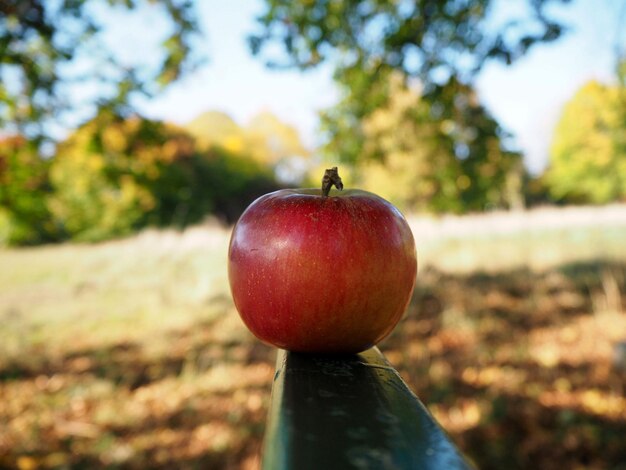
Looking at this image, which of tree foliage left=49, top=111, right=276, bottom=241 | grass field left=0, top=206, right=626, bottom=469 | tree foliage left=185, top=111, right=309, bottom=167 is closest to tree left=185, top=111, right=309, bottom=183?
tree foliage left=185, top=111, right=309, bottom=167

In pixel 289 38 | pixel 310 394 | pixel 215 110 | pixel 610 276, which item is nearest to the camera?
pixel 310 394

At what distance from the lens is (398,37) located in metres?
2.85

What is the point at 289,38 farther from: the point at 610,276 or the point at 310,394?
the point at 610,276

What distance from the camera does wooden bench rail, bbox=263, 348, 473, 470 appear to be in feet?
1.77

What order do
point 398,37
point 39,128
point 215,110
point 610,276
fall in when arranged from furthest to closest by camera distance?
point 215,110
point 610,276
point 39,128
point 398,37

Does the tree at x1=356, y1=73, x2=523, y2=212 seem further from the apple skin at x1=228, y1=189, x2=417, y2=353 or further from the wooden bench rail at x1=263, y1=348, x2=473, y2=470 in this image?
the wooden bench rail at x1=263, y1=348, x2=473, y2=470

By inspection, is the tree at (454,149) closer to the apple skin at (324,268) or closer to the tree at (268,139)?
the apple skin at (324,268)

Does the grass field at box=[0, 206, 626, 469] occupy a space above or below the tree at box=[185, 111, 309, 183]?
below

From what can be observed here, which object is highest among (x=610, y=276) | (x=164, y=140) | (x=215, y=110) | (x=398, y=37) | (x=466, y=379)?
(x=215, y=110)

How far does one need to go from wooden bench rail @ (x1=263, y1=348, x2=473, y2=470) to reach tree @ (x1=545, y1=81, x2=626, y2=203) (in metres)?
39.5

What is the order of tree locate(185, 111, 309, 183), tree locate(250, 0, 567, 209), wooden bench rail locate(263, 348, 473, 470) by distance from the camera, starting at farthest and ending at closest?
tree locate(185, 111, 309, 183) → tree locate(250, 0, 567, 209) → wooden bench rail locate(263, 348, 473, 470)

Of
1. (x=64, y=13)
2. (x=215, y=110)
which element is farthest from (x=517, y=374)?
(x=215, y=110)

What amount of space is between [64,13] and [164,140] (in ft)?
3.62

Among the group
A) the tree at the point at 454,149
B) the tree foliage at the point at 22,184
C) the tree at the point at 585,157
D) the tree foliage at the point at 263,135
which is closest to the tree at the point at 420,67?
the tree at the point at 454,149
